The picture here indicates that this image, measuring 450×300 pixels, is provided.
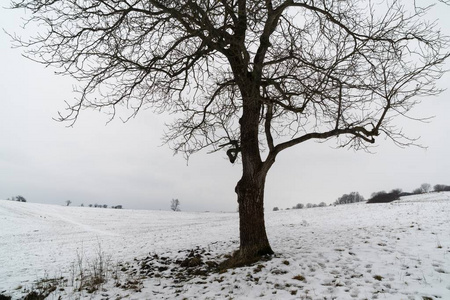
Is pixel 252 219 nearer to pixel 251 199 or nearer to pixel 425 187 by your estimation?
pixel 251 199

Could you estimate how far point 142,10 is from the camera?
5.52 metres

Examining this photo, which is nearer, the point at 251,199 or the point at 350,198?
the point at 251,199

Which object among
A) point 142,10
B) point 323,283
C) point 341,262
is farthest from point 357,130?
point 142,10

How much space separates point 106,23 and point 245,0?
324 centimetres

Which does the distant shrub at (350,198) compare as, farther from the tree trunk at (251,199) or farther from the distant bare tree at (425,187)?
the tree trunk at (251,199)

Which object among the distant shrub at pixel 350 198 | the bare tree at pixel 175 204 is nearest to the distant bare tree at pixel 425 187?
the distant shrub at pixel 350 198

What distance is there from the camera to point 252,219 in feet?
20.4

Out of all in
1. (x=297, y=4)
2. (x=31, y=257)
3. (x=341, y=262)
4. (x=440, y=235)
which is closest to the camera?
(x=341, y=262)

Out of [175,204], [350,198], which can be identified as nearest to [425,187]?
[350,198]

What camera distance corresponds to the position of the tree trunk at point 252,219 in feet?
20.2

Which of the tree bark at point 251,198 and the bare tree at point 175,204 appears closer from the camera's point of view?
the tree bark at point 251,198

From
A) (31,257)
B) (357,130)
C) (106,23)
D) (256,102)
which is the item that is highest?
(106,23)

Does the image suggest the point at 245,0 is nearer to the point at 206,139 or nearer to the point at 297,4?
the point at 297,4

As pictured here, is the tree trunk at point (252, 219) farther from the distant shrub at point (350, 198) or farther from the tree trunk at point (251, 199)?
the distant shrub at point (350, 198)
